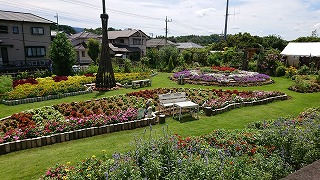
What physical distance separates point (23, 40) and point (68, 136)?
95.8 feet

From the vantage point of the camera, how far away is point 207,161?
372 centimetres

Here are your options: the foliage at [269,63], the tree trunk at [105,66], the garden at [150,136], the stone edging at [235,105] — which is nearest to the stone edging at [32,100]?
the garden at [150,136]

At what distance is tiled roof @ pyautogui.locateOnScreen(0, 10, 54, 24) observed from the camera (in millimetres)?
29277

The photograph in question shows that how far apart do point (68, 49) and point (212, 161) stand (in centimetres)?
2111

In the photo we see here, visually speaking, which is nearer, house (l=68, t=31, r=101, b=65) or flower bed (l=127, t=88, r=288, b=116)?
flower bed (l=127, t=88, r=288, b=116)

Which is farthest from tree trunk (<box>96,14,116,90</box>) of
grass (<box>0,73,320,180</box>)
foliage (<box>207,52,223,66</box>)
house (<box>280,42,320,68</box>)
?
house (<box>280,42,320,68</box>)

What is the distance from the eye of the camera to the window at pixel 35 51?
31.6m

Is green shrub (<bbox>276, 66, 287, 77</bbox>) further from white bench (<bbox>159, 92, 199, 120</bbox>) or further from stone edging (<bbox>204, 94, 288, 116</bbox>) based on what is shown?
white bench (<bbox>159, 92, 199, 120</bbox>)

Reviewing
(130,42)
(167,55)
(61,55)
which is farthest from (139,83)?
(130,42)

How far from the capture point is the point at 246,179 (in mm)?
3570

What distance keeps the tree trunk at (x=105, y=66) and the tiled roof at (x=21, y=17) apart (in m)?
20.7

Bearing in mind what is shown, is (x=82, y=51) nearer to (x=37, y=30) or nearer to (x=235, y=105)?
(x=37, y=30)

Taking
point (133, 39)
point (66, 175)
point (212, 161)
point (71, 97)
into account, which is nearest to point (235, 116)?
point (212, 161)

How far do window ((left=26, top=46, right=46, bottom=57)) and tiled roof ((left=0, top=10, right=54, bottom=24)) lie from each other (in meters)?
3.75
